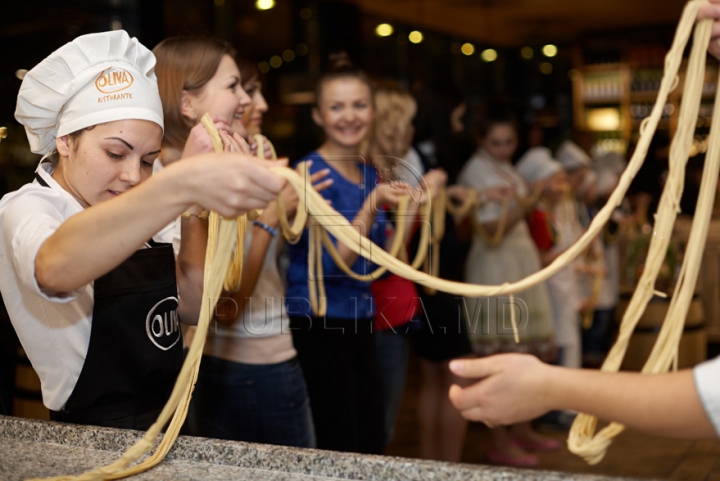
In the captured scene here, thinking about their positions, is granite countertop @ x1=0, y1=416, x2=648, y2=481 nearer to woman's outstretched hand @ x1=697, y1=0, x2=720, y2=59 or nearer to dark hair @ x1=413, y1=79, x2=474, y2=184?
woman's outstretched hand @ x1=697, y1=0, x2=720, y2=59

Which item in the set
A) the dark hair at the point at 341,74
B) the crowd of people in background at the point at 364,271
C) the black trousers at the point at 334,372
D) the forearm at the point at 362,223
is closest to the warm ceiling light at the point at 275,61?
the crowd of people in background at the point at 364,271

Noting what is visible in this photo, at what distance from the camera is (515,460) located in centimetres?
347

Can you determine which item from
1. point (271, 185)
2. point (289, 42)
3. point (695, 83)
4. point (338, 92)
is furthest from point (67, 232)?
point (289, 42)

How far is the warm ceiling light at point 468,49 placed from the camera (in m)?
8.84

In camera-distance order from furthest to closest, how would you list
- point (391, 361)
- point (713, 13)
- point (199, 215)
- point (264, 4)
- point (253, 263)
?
point (264, 4) → point (391, 361) → point (253, 263) → point (199, 215) → point (713, 13)

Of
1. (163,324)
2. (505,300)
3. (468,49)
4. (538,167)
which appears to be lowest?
(505,300)

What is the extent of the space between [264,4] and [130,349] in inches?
188

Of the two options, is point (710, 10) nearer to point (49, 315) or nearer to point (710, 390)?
point (710, 390)

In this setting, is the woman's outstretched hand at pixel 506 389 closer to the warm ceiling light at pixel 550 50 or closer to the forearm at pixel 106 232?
the forearm at pixel 106 232

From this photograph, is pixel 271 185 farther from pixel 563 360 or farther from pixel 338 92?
pixel 563 360

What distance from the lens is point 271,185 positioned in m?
0.94

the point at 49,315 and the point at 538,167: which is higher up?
the point at 538,167

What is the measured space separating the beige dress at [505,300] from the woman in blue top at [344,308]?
3.83ft

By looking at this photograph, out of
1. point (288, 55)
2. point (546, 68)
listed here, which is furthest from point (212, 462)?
point (546, 68)
